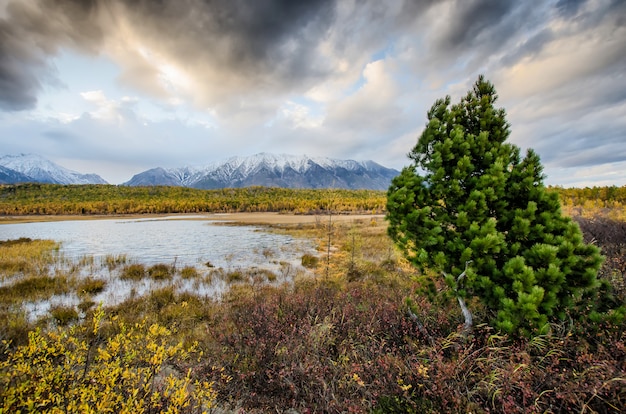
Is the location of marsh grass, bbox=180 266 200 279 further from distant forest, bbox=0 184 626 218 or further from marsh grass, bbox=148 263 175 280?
distant forest, bbox=0 184 626 218

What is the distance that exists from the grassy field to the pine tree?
596mm

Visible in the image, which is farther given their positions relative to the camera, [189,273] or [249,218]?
[249,218]

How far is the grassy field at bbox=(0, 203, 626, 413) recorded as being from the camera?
2.93m

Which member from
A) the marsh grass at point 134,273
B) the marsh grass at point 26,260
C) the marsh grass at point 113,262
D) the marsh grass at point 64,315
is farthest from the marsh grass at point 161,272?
the marsh grass at point 26,260

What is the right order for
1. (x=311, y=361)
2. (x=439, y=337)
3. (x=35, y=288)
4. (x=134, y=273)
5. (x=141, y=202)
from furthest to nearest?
(x=141, y=202), (x=134, y=273), (x=35, y=288), (x=439, y=337), (x=311, y=361)

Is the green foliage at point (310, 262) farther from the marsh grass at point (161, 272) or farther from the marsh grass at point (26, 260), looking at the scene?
the marsh grass at point (26, 260)

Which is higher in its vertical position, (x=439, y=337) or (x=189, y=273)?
(x=439, y=337)

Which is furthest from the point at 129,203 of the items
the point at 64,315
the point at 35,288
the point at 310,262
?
the point at 64,315

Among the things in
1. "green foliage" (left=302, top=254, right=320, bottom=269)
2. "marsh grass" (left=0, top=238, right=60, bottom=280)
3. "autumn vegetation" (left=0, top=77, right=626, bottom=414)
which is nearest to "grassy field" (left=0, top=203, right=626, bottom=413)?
"autumn vegetation" (left=0, top=77, right=626, bottom=414)

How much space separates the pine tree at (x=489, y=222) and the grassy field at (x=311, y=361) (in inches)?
23.5

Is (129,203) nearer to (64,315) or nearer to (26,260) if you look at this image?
(26,260)

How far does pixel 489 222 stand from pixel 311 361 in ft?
11.4

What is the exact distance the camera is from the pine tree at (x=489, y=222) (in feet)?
12.0

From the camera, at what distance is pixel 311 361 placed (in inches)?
161
